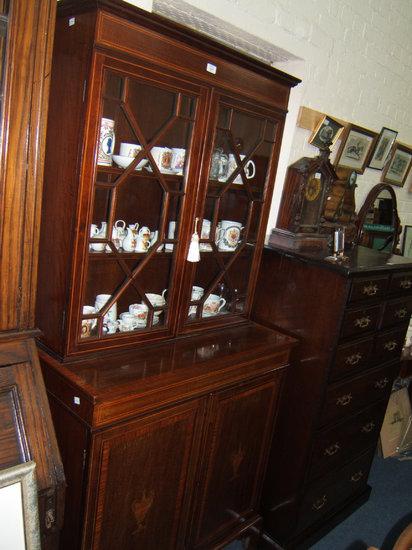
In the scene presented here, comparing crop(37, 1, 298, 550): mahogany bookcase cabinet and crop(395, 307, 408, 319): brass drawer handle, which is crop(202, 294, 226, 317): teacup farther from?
crop(395, 307, 408, 319): brass drawer handle

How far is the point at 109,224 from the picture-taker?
4.62 ft

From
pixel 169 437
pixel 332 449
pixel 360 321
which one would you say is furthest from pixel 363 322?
pixel 169 437

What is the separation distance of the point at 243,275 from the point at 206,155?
58 cm

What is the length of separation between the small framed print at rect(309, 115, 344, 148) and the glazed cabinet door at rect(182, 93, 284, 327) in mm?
515

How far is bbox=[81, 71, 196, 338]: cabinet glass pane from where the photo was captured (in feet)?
4.51

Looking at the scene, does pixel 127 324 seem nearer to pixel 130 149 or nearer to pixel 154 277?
pixel 154 277

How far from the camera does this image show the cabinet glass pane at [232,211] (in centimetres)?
169

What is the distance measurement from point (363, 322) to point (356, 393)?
0.38 meters

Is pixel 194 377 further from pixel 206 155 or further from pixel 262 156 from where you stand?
pixel 262 156

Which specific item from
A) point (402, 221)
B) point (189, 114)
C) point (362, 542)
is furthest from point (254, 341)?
point (402, 221)

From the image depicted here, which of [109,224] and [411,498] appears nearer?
[109,224]

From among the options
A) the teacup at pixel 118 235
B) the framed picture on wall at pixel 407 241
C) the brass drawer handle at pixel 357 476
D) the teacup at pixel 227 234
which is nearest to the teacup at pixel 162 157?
the teacup at pixel 118 235

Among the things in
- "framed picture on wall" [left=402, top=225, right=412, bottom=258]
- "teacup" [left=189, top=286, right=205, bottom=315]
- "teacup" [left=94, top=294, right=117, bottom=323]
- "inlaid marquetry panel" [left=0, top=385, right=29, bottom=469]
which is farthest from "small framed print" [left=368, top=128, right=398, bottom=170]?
"inlaid marquetry panel" [left=0, top=385, right=29, bottom=469]

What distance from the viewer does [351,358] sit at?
1970mm
